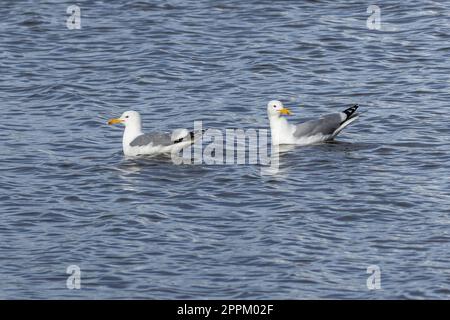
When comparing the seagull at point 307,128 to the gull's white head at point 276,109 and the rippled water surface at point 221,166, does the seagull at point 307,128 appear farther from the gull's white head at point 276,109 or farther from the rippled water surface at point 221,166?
the rippled water surface at point 221,166

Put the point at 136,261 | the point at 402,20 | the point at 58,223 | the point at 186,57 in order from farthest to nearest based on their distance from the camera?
the point at 402,20, the point at 186,57, the point at 58,223, the point at 136,261

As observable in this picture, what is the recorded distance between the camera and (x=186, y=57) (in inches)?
1021

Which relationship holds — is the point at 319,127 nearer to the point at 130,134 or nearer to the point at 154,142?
the point at 154,142

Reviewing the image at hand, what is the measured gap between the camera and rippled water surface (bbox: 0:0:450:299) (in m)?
15.1

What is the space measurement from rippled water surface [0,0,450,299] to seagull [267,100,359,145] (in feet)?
0.71

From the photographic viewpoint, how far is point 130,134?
67.1 feet

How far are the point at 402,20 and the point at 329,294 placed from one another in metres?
15.2

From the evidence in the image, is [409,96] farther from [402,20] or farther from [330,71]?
[402,20]

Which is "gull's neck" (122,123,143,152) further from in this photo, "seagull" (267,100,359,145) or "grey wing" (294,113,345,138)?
"grey wing" (294,113,345,138)

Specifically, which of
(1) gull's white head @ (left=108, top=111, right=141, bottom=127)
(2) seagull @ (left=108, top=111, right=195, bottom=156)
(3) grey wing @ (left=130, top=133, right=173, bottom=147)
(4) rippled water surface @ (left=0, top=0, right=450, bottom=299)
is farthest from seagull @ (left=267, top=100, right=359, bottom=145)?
(1) gull's white head @ (left=108, top=111, right=141, bottom=127)

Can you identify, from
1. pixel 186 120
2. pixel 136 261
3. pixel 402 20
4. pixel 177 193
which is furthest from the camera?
pixel 402 20

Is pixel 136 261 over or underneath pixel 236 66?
underneath
